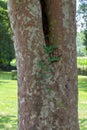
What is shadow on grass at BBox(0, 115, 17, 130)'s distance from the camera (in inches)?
323

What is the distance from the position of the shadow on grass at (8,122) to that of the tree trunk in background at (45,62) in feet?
14.6

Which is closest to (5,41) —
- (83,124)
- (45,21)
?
(83,124)

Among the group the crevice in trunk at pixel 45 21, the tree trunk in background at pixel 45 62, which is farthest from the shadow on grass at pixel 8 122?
the crevice in trunk at pixel 45 21

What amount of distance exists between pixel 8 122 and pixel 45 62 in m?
5.59

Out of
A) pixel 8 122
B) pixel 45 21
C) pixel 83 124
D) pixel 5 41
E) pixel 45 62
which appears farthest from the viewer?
pixel 5 41

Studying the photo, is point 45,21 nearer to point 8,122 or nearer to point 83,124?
point 83,124

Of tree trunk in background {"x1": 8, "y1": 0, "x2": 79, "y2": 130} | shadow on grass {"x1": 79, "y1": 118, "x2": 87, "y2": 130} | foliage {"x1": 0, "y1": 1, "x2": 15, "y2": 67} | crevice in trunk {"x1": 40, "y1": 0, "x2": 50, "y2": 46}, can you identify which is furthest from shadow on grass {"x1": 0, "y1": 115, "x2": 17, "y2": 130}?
foliage {"x1": 0, "y1": 1, "x2": 15, "y2": 67}

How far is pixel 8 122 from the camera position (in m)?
9.00

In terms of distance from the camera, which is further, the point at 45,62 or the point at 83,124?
the point at 83,124

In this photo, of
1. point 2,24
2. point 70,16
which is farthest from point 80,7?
point 70,16

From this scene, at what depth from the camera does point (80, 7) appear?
97.3ft

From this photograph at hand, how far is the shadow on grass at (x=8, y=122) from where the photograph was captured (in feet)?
26.9

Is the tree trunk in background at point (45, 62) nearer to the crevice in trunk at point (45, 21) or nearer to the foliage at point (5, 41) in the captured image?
the crevice in trunk at point (45, 21)

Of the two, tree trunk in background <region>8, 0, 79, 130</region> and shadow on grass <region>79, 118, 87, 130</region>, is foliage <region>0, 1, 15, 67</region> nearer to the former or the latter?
shadow on grass <region>79, 118, 87, 130</region>
